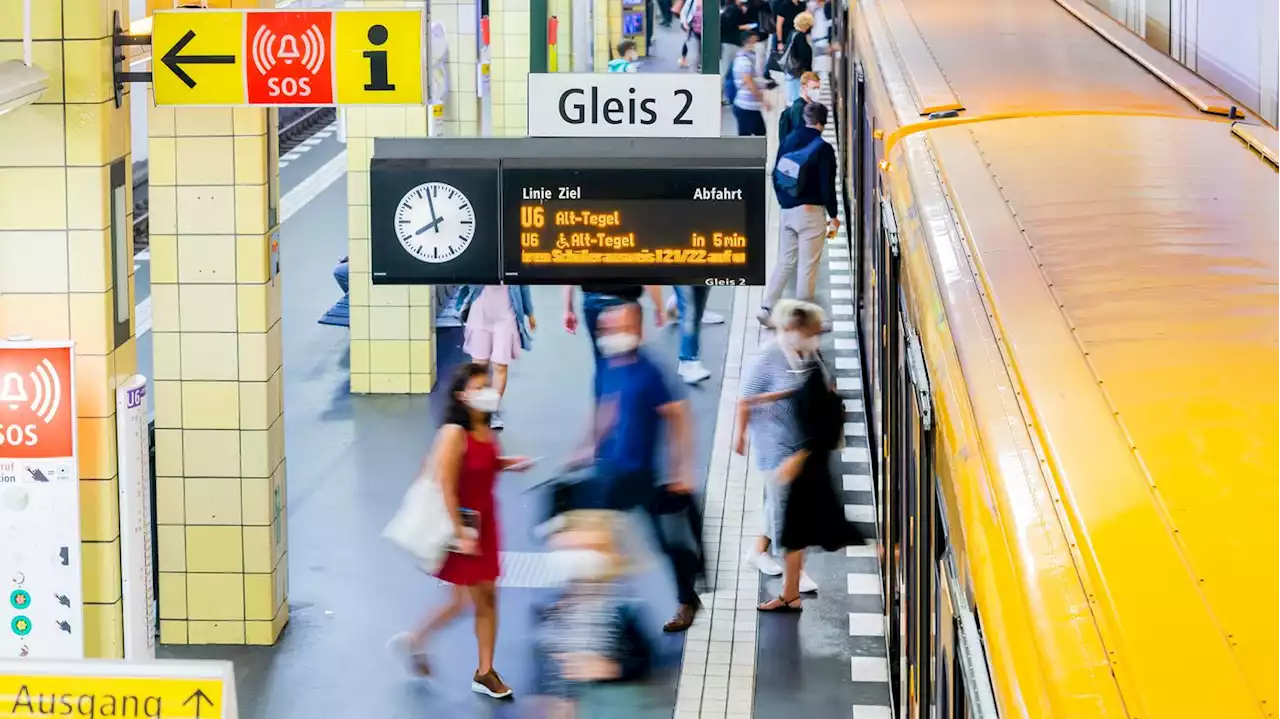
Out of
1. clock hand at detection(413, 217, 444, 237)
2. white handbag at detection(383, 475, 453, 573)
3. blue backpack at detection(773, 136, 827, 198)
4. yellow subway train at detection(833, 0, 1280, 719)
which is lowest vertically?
white handbag at detection(383, 475, 453, 573)

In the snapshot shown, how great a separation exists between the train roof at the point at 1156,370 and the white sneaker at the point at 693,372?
8.21 m

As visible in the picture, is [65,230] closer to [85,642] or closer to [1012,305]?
[85,642]

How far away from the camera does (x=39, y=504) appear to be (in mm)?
6707

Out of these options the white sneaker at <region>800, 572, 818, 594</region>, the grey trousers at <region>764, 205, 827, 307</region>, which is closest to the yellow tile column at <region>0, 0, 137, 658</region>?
the white sneaker at <region>800, 572, 818, 594</region>

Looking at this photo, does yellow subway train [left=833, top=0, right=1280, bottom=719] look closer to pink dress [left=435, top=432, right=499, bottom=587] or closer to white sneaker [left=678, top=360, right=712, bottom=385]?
pink dress [left=435, top=432, right=499, bottom=587]

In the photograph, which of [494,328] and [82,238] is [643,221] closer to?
[82,238]

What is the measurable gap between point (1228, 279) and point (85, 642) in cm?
497

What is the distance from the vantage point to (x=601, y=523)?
25.2 feet

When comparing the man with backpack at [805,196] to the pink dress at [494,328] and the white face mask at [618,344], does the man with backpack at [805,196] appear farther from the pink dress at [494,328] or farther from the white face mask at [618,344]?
the white face mask at [618,344]

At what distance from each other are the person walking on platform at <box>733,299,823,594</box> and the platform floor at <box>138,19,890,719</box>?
0.70 meters

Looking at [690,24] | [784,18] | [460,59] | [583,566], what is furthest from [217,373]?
[690,24]

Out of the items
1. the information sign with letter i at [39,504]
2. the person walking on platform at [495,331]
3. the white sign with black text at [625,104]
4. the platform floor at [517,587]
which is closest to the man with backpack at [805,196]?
the platform floor at [517,587]

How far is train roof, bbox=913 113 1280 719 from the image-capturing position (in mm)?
2311

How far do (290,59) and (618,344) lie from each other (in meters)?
1.83
